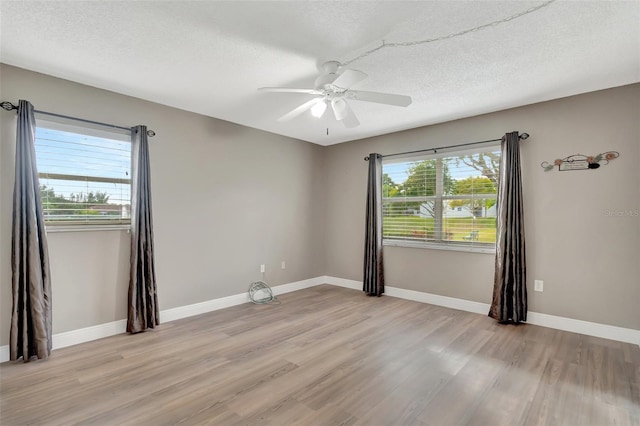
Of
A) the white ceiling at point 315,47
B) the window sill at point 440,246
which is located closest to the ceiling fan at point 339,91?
the white ceiling at point 315,47

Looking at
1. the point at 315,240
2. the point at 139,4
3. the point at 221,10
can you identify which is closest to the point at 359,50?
the point at 221,10

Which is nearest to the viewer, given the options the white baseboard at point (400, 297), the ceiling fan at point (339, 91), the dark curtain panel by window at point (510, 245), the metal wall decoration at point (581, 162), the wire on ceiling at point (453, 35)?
the wire on ceiling at point (453, 35)

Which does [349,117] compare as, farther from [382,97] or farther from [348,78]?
[348,78]

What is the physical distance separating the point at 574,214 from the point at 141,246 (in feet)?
15.4

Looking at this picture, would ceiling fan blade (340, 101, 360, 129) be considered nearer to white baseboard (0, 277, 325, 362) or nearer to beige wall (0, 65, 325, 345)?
beige wall (0, 65, 325, 345)

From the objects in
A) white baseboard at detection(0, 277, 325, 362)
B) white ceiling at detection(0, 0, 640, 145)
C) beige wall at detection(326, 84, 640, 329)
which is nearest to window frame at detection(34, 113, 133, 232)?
white ceiling at detection(0, 0, 640, 145)

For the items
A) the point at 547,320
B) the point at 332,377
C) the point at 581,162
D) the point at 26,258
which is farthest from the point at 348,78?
the point at 547,320

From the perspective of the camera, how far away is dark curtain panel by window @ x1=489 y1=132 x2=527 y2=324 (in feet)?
11.5

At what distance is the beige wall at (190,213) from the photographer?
286cm

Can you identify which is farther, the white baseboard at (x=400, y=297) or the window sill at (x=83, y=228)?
the white baseboard at (x=400, y=297)

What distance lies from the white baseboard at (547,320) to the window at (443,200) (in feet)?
2.38

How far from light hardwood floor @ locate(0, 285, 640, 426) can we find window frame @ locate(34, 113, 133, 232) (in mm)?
1153

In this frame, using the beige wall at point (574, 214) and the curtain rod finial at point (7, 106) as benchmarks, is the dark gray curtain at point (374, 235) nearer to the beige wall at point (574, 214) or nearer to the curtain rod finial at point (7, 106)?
the beige wall at point (574, 214)

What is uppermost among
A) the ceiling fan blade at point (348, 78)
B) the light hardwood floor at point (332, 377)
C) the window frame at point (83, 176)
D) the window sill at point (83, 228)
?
the ceiling fan blade at point (348, 78)
